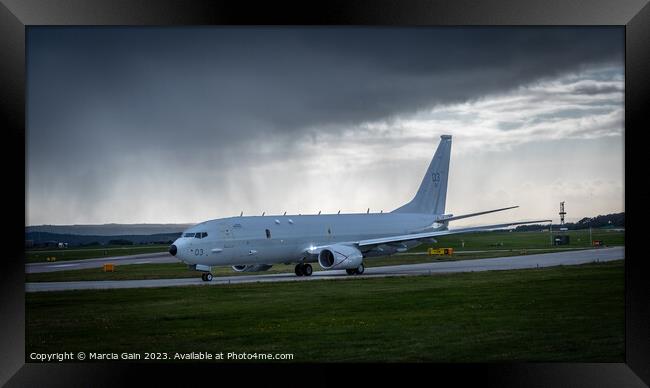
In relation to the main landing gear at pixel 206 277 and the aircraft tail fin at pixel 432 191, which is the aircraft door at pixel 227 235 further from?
the aircraft tail fin at pixel 432 191

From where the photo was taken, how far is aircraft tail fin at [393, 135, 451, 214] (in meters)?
33.3

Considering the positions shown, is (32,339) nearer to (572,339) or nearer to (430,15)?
(430,15)

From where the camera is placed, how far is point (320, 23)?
40.0 feet

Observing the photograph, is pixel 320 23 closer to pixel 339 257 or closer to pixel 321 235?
pixel 339 257

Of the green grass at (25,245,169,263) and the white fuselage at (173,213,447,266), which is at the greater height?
the white fuselage at (173,213,447,266)

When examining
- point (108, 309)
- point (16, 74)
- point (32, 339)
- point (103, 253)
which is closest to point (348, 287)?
point (108, 309)

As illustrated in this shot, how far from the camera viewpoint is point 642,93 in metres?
12.4

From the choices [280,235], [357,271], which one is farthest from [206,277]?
[357,271]

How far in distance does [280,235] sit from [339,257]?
2336mm

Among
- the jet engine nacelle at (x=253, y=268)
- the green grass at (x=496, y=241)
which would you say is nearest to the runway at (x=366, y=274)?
the jet engine nacelle at (x=253, y=268)

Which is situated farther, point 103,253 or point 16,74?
point 103,253

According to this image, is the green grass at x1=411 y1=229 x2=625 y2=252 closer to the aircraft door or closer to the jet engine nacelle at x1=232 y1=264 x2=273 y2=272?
the jet engine nacelle at x1=232 y1=264 x2=273 y2=272

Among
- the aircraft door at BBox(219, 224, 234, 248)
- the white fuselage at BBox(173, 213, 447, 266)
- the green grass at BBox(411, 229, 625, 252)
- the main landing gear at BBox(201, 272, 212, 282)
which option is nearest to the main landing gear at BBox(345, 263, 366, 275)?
the white fuselage at BBox(173, 213, 447, 266)

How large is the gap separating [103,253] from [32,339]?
966 inches
